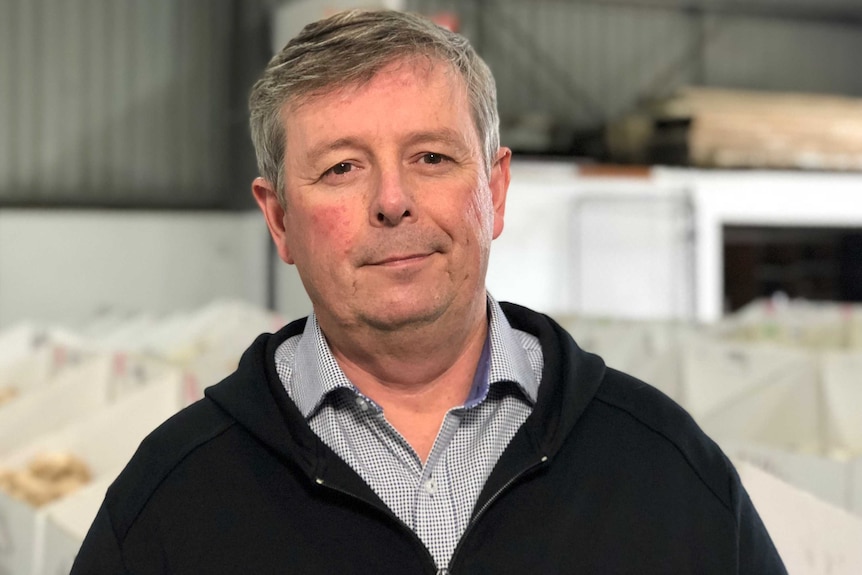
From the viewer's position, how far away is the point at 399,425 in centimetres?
126

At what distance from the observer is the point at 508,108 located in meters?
10.0

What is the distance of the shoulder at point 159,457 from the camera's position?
1.15m

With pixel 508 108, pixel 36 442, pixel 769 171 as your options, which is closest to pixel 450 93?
pixel 36 442

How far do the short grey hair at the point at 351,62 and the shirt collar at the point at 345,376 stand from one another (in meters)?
0.17

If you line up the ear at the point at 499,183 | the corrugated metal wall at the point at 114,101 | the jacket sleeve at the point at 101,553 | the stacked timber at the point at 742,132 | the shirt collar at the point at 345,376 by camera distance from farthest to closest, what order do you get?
the corrugated metal wall at the point at 114,101 → the stacked timber at the point at 742,132 → the ear at the point at 499,183 → the shirt collar at the point at 345,376 → the jacket sleeve at the point at 101,553

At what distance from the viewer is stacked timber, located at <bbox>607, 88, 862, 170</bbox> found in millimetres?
8555

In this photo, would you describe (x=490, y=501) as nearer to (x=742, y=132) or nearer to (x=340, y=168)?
(x=340, y=168)

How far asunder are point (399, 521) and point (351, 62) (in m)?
0.48

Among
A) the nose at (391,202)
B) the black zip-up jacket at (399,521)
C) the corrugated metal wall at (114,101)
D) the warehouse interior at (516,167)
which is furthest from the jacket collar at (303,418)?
the corrugated metal wall at (114,101)

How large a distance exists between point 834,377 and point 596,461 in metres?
1.90

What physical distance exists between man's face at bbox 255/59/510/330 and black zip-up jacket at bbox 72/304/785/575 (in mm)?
154

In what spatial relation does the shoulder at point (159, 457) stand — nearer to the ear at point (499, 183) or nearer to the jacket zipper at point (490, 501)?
the jacket zipper at point (490, 501)

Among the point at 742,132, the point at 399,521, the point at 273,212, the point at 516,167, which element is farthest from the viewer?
the point at 742,132

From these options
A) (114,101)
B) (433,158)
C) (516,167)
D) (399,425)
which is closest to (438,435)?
(399,425)
